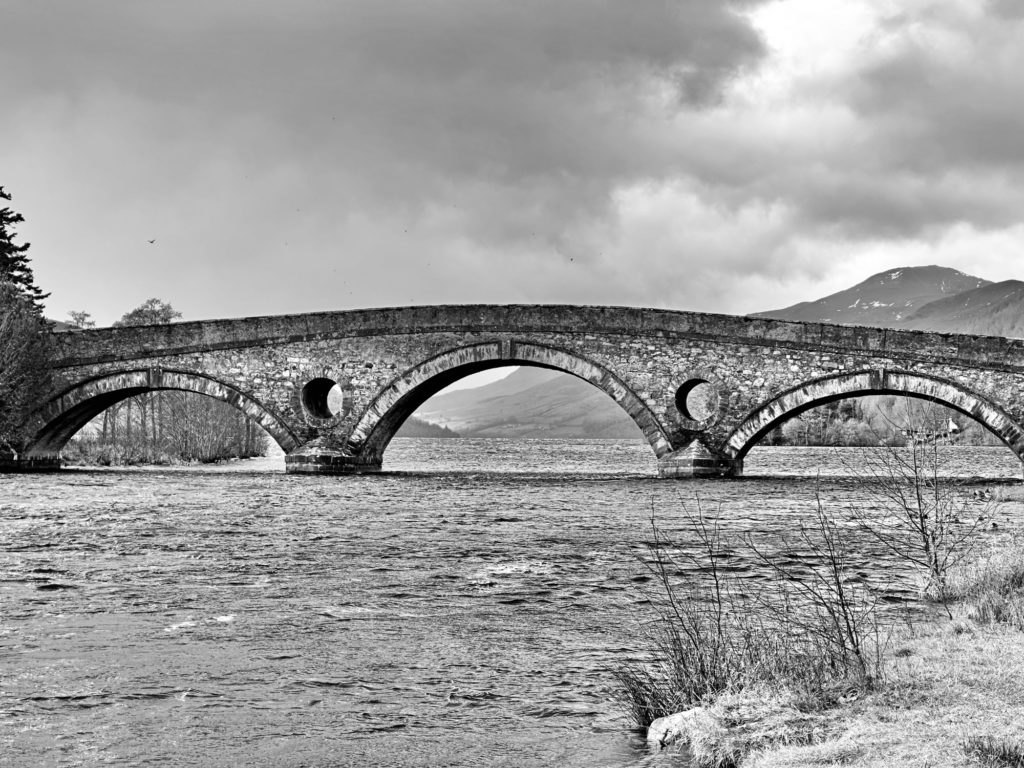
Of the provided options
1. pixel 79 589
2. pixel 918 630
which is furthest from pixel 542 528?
pixel 918 630

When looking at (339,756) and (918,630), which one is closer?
(339,756)

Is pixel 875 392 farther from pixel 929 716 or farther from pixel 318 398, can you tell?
pixel 929 716

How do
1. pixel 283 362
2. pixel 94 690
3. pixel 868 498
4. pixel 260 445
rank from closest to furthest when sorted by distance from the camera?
pixel 94 690 → pixel 868 498 → pixel 283 362 → pixel 260 445

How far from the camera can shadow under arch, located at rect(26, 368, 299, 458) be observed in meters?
31.6

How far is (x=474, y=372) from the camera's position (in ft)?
105

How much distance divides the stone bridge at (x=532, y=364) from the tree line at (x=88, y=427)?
0.60 m

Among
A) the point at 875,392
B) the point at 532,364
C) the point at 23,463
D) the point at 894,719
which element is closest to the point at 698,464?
the point at 875,392

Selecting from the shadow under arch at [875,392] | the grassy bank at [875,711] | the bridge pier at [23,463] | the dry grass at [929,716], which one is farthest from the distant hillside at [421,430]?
the dry grass at [929,716]

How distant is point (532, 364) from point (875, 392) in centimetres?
899

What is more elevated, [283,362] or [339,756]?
[283,362]

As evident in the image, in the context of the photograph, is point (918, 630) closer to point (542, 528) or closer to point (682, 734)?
point (682, 734)

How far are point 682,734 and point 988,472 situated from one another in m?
31.8

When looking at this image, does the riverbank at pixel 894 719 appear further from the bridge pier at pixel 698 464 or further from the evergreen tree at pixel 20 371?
the evergreen tree at pixel 20 371

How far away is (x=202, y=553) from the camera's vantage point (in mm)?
12477
